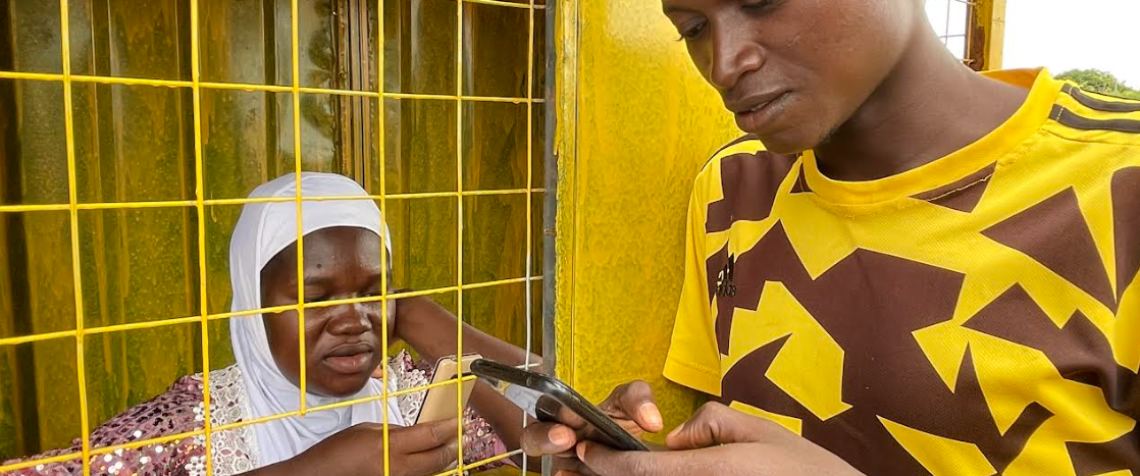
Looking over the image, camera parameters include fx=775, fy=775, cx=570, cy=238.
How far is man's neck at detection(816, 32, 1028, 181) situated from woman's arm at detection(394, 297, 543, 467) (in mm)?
629

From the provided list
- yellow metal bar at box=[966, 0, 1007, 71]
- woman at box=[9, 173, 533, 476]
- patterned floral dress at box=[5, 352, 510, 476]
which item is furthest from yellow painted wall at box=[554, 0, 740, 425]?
yellow metal bar at box=[966, 0, 1007, 71]

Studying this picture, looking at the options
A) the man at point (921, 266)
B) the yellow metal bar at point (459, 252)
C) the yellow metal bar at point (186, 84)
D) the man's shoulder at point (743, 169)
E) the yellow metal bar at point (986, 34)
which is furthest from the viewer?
the yellow metal bar at point (986, 34)

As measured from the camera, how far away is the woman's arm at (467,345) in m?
1.13

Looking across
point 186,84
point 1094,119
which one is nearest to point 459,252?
point 186,84

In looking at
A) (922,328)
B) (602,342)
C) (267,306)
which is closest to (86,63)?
(267,306)

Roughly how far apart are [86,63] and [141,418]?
1.59ft

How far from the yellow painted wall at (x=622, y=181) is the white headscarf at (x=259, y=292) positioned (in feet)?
1.19

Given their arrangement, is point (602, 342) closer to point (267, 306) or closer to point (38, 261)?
point (267, 306)

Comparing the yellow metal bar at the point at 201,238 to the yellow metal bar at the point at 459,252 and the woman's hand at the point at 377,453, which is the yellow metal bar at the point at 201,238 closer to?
the woman's hand at the point at 377,453

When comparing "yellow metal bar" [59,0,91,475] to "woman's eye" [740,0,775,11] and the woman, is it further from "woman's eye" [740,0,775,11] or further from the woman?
"woman's eye" [740,0,775,11]

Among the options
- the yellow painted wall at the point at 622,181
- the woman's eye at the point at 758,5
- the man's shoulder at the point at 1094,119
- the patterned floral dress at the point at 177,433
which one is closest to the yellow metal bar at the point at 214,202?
the yellow painted wall at the point at 622,181

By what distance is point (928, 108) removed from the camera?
A: 1.04 m

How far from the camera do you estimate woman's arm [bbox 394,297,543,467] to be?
3.72 ft

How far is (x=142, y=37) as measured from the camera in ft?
3.55
